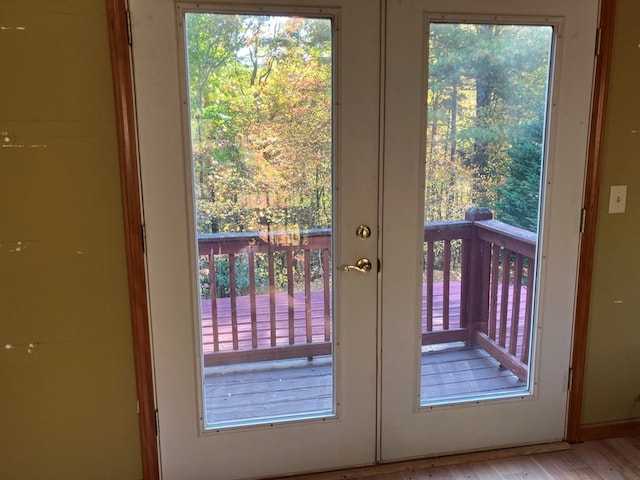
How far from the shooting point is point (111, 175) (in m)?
1.79

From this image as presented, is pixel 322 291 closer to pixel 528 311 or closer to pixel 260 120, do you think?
pixel 260 120

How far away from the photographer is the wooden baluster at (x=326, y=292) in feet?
6.54

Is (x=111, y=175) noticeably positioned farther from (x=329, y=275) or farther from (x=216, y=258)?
(x=329, y=275)

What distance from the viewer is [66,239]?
1.80m

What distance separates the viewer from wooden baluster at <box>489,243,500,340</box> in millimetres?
2131

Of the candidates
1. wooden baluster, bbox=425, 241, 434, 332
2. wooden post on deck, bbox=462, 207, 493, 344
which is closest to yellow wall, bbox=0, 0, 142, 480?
wooden baluster, bbox=425, 241, 434, 332

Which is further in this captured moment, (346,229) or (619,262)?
(619,262)

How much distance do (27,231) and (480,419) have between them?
6.40ft

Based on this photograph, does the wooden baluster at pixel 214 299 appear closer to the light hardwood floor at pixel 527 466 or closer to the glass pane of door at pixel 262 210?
the glass pane of door at pixel 262 210

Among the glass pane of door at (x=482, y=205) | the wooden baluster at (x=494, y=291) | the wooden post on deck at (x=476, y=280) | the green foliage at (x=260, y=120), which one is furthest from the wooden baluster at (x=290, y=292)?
the wooden baluster at (x=494, y=291)

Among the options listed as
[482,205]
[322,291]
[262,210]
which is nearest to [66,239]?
[262,210]

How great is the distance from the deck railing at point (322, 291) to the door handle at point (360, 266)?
75 mm

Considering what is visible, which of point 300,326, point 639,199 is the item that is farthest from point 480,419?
point 639,199

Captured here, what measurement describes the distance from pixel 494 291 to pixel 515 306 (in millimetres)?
123
